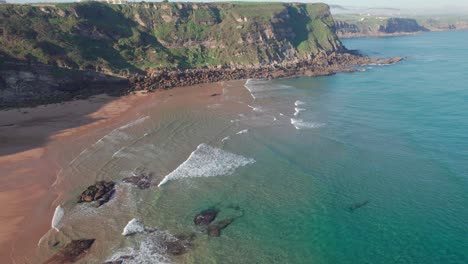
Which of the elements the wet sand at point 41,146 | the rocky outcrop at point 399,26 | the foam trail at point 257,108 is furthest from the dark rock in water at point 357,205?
the rocky outcrop at point 399,26

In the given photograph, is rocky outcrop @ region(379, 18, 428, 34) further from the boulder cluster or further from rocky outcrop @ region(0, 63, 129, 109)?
rocky outcrop @ region(0, 63, 129, 109)

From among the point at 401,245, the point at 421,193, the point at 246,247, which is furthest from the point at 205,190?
the point at 421,193

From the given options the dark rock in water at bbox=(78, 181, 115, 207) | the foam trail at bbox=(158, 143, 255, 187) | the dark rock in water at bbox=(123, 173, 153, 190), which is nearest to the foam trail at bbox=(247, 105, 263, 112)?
the foam trail at bbox=(158, 143, 255, 187)

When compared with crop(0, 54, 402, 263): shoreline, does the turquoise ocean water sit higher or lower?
lower

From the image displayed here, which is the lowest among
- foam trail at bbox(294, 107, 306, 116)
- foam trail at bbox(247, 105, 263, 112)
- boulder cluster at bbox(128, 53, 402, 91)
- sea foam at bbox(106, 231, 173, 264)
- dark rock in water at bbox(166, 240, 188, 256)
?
dark rock in water at bbox(166, 240, 188, 256)

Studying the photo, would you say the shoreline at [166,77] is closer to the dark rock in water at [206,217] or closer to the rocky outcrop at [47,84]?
the rocky outcrop at [47,84]

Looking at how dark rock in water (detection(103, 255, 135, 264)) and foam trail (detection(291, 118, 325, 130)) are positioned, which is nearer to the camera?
dark rock in water (detection(103, 255, 135, 264))

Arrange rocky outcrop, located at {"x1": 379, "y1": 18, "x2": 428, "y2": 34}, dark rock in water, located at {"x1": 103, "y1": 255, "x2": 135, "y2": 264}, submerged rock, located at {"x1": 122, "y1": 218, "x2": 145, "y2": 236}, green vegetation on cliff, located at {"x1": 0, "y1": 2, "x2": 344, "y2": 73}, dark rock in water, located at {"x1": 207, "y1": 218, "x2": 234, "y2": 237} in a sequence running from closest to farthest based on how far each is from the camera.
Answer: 1. dark rock in water, located at {"x1": 103, "y1": 255, "x2": 135, "y2": 264}
2. dark rock in water, located at {"x1": 207, "y1": 218, "x2": 234, "y2": 237}
3. submerged rock, located at {"x1": 122, "y1": 218, "x2": 145, "y2": 236}
4. green vegetation on cliff, located at {"x1": 0, "y1": 2, "x2": 344, "y2": 73}
5. rocky outcrop, located at {"x1": 379, "y1": 18, "x2": 428, "y2": 34}

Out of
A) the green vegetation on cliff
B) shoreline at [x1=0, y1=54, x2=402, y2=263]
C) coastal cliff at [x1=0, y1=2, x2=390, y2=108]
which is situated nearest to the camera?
shoreline at [x1=0, y1=54, x2=402, y2=263]
